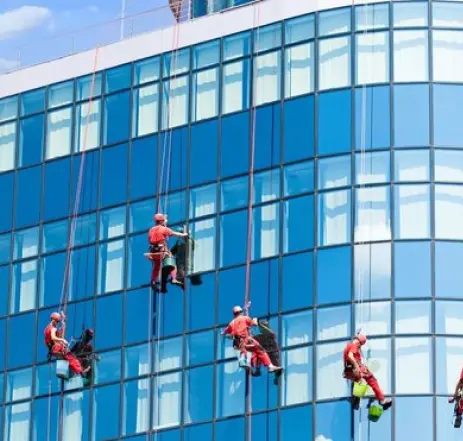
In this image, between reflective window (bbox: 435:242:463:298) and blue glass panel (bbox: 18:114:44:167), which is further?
blue glass panel (bbox: 18:114:44:167)

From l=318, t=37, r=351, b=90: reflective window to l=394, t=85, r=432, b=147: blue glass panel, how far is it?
1.74m

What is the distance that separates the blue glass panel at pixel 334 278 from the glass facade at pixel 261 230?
6 cm

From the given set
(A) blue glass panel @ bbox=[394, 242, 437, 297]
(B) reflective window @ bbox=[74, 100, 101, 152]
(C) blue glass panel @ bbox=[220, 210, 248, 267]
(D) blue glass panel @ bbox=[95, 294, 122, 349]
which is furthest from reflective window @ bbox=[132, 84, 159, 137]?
(A) blue glass panel @ bbox=[394, 242, 437, 297]

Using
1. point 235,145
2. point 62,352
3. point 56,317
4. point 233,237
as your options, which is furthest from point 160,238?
point 62,352

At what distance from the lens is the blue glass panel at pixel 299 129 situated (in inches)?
3145

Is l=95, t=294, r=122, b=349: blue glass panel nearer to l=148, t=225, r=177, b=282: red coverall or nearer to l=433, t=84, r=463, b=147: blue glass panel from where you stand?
l=148, t=225, r=177, b=282: red coverall

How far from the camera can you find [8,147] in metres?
87.6

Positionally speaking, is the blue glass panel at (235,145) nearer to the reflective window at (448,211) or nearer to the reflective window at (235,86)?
the reflective window at (235,86)

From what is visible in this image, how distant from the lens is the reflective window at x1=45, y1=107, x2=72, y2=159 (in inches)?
3388

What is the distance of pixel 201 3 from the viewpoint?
282ft

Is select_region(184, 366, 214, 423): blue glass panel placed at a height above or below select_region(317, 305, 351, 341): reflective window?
below

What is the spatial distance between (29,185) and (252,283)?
1047 cm

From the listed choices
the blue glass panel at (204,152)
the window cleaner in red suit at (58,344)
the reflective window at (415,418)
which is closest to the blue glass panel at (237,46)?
the blue glass panel at (204,152)

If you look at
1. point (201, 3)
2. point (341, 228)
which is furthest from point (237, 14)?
point (341, 228)
